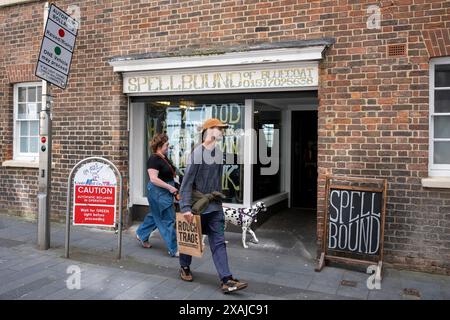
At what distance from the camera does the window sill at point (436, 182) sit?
5.43 m

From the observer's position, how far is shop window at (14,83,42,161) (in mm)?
8703

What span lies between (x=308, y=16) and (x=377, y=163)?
2.41 meters

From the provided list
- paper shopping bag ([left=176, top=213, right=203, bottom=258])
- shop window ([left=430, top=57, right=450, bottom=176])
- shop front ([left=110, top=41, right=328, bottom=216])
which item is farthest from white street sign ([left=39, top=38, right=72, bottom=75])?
shop window ([left=430, top=57, right=450, bottom=176])

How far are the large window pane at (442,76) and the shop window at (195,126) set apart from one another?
3106mm

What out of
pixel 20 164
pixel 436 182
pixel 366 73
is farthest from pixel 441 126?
pixel 20 164

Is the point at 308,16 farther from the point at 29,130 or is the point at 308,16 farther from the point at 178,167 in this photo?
the point at 29,130

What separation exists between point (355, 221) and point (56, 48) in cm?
493

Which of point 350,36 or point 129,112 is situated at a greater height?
point 350,36

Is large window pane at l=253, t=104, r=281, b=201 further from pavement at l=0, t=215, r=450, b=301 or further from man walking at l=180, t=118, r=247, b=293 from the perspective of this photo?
man walking at l=180, t=118, r=247, b=293

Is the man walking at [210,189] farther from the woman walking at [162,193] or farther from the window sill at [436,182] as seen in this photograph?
the window sill at [436,182]

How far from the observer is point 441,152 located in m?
5.80

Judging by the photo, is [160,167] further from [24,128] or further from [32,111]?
[24,128]

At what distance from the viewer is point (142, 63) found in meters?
7.16
